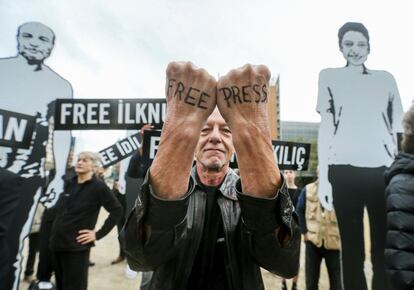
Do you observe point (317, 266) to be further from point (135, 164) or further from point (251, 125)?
point (251, 125)

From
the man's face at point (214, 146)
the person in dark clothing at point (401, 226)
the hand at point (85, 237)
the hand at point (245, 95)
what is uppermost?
the hand at point (245, 95)

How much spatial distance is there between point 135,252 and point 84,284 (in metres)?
1.96

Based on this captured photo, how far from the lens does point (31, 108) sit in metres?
2.49

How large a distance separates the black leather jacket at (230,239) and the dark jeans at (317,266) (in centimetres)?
220

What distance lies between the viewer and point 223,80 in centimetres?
81

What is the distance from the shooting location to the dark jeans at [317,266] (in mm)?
2797

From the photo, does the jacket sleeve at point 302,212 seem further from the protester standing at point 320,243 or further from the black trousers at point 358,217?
the black trousers at point 358,217

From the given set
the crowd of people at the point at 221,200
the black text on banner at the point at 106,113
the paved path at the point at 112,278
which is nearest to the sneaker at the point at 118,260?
the paved path at the point at 112,278

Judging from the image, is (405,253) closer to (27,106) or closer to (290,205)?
(290,205)

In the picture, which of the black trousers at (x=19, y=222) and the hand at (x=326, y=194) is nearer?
the black trousers at (x=19, y=222)

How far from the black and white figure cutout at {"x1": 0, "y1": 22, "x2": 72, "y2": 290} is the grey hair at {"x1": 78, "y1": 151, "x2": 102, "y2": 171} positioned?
0.63 feet

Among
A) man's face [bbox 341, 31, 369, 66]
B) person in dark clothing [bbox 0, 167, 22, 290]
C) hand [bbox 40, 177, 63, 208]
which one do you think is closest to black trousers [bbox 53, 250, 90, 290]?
hand [bbox 40, 177, 63, 208]

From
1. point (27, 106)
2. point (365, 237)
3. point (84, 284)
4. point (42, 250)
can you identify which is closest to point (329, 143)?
point (365, 237)

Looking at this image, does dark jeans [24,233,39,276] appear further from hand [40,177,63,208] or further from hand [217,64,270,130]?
hand [217,64,270,130]
